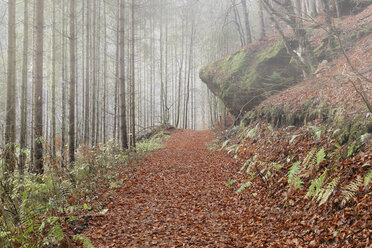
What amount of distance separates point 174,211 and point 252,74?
9586 millimetres

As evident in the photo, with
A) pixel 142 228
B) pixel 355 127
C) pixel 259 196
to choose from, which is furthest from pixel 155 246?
pixel 355 127

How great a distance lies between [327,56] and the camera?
1077 centimetres

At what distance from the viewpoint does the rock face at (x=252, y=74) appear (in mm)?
12266

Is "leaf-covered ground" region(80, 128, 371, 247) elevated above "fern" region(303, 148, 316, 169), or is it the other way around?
"fern" region(303, 148, 316, 169)

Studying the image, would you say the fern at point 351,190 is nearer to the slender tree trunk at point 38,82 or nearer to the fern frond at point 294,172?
the fern frond at point 294,172

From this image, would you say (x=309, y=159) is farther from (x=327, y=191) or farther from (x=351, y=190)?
(x=351, y=190)

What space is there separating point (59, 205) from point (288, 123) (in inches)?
280

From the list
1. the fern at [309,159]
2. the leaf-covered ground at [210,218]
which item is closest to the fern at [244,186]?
the leaf-covered ground at [210,218]

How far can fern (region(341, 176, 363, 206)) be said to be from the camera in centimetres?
373

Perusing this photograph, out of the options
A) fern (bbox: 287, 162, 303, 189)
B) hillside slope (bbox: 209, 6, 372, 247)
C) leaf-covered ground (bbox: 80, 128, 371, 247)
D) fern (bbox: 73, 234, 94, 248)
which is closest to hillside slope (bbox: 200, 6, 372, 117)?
hillside slope (bbox: 209, 6, 372, 247)

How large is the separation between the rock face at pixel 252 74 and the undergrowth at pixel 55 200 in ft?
22.0

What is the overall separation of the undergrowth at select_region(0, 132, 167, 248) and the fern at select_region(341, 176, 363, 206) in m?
3.99

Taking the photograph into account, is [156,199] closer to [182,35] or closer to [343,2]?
[343,2]

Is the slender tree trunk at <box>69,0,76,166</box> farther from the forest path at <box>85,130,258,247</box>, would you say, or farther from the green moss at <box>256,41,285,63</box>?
the green moss at <box>256,41,285,63</box>
